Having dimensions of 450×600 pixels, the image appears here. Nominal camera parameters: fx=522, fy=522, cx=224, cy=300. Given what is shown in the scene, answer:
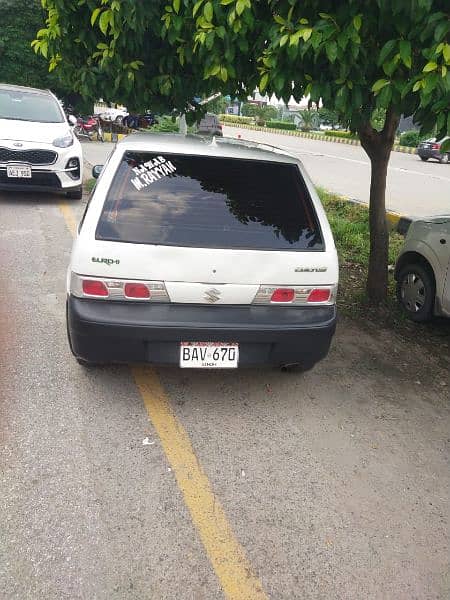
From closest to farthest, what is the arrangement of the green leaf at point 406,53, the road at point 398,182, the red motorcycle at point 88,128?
the green leaf at point 406,53 → the road at point 398,182 → the red motorcycle at point 88,128

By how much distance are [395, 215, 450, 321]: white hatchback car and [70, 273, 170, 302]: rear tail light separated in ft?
9.06

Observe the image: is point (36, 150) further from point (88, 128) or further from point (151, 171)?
point (88, 128)

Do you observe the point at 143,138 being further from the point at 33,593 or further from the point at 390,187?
the point at 390,187

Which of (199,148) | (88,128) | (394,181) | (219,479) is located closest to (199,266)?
(199,148)

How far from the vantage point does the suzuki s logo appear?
9.77ft

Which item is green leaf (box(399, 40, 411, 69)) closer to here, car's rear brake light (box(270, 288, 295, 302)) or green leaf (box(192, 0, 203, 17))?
green leaf (box(192, 0, 203, 17))

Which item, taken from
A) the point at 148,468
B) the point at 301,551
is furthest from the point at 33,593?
the point at 301,551

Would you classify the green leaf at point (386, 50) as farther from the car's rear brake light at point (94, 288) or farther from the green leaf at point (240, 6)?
the car's rear brake light at point (94, 288)

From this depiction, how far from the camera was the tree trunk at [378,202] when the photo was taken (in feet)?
15.8

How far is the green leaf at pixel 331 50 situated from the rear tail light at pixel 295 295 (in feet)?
4.08

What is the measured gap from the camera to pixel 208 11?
2832 millimetres

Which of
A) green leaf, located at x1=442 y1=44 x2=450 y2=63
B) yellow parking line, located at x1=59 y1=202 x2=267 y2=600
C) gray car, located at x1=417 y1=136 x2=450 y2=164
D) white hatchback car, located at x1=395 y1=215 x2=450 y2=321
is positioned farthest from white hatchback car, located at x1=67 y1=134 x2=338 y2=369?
gray car, located at x1=417 y1=136 x2=450 y2=164

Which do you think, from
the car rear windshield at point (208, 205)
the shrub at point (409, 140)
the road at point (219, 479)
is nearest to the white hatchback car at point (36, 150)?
the road at point (219, 479)

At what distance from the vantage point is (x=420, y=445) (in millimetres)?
3207
